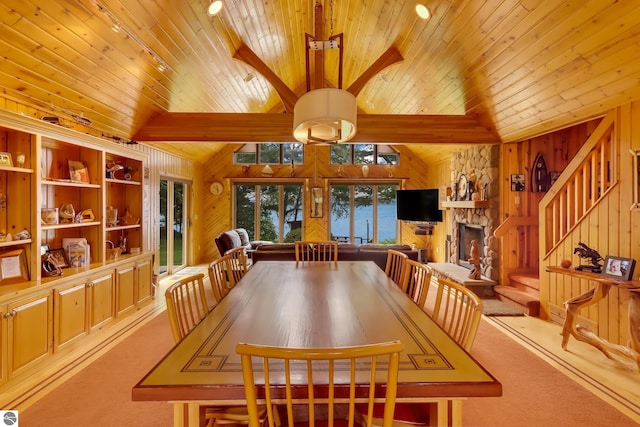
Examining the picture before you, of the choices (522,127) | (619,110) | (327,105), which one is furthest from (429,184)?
(327,105)

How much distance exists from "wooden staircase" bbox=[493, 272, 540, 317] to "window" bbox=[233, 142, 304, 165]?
18.0 feet

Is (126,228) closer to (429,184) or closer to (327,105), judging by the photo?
(327,105)

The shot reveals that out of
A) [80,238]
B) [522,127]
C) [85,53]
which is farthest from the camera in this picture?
[522,127]

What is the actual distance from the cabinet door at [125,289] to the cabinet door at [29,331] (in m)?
0.98

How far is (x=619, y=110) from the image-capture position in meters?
3.16

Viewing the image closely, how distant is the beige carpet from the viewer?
6.86ft

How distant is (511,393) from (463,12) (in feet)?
10.4

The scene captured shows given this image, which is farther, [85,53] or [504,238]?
[504,238]

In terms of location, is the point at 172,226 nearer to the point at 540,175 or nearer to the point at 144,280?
the point at 144,280

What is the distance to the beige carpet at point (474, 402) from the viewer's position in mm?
2090

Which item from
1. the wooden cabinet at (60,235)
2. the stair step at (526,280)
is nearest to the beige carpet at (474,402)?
the wooden cabinet at (60,235)

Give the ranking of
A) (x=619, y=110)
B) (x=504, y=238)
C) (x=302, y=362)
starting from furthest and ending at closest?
(x=504, y=238)
(x=619, y=110)
(x=302, y=362)

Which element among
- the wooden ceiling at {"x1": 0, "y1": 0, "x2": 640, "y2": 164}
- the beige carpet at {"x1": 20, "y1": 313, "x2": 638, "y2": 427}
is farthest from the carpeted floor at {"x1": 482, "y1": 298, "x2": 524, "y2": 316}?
the wooden ceiling at {"x1": 0, "y1": 0, "x2": 640, "y2": 164}

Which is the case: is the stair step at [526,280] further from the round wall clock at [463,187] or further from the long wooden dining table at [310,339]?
the long wooden dining table at [310,339]
